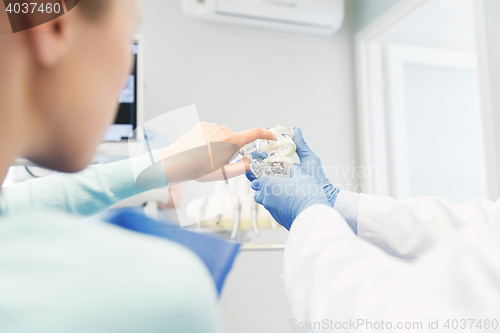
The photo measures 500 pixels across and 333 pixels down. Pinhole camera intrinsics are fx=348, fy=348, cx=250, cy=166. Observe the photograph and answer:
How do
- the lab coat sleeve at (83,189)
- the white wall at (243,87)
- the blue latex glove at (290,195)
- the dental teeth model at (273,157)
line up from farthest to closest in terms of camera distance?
1. the white wall at (243,87)
2. the dental teeth model at (273,157)
3. the blue latex glove at (290,195)
4. the lab coat sleeve at (83,189)

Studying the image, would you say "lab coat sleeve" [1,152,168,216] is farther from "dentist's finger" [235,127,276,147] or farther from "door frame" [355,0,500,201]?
"door frame" [355,0,500,201]

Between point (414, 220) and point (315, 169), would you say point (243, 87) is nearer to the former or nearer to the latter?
point (315, 169)

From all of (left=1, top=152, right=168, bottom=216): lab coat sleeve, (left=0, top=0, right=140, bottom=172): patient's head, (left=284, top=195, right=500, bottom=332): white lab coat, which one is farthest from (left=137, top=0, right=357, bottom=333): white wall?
(left=0, top=0, right=140, bottom=172): patient's head

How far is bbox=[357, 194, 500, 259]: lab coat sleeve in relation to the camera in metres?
0.75

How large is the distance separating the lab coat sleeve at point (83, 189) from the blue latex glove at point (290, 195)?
9.1 inches

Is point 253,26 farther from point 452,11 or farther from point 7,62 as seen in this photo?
point 7,62

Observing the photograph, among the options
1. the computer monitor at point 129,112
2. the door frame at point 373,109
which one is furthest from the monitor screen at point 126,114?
the door frame at point 373,109

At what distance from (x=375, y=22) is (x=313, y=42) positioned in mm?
311

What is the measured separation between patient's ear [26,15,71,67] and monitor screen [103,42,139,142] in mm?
945

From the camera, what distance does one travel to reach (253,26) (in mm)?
1714

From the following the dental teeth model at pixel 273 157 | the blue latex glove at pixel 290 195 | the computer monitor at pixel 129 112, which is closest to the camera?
the blue latex glove at pixel 290 195

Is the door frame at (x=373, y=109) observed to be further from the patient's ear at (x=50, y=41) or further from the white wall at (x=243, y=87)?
the patient's ear at (x=50, y=41)

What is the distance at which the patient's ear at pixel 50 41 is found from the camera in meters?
0.23

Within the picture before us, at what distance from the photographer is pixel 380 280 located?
1.25 feet
